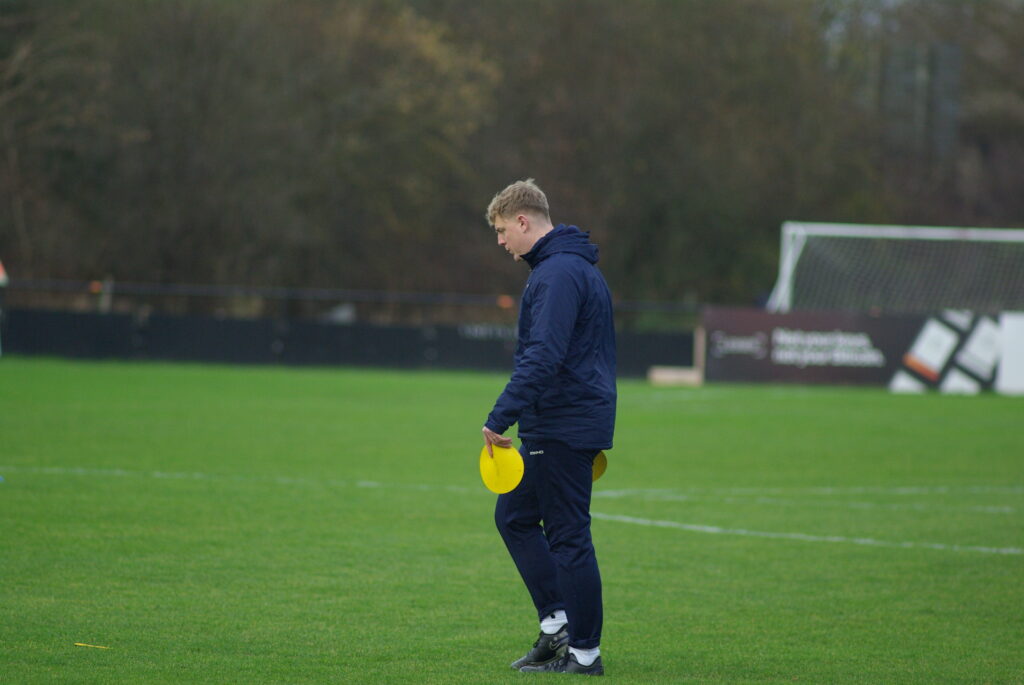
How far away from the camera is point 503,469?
5934mm

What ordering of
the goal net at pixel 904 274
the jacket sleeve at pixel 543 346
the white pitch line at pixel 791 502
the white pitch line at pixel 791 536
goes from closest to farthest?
the jacket sleeve at pixel 543 346
the white pitch line at pixel 791 536
the white pitch line at pixel 791 502
the goal net at pixel 904 274

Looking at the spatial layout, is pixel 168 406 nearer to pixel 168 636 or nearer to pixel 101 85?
pixel 168 636

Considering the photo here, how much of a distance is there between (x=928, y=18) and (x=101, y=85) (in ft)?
100

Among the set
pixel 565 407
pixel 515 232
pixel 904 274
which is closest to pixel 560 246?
pixel 515 232

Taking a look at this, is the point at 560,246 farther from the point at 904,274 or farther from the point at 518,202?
the point at 904,274

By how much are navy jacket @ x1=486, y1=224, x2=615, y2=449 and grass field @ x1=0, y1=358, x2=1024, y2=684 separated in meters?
1.11

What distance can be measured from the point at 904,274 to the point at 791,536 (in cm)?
2483

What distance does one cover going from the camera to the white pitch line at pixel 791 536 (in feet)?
Result: 32.0

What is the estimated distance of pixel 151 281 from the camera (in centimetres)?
3994

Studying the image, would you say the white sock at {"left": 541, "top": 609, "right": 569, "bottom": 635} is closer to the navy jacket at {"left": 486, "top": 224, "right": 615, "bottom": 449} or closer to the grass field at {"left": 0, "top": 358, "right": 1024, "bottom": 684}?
the grass field at {"left": 0, "top": 358, "right": 1024, "bottom": 684}

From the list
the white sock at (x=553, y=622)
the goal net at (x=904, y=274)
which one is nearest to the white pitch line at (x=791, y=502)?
the white sock at (x=553, y=622)

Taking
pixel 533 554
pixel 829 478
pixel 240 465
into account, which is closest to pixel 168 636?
pixel 533 554

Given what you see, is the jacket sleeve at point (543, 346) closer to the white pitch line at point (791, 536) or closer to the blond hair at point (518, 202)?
the blond hair at point (518, 202)

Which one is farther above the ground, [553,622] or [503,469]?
[503,469]
